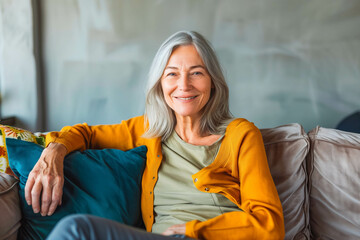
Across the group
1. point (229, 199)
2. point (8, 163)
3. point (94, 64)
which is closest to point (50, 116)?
point (94, 64)

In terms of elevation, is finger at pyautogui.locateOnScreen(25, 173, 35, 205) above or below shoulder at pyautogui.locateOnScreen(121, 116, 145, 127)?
below

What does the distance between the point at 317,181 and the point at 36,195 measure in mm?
1288

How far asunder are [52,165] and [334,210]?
51.3 inches

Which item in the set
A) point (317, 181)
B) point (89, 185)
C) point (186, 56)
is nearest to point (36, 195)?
point (89, 185)

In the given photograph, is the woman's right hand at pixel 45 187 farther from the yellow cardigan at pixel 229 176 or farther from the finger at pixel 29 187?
the yellow cardigan at pixel 229 176

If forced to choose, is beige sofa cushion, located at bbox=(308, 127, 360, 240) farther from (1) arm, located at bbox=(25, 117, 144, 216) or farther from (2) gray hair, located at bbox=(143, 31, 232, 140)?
(1) arm, located at bbox=(25, 117, 144, 216)

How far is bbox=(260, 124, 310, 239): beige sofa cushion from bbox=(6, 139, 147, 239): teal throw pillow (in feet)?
2.26

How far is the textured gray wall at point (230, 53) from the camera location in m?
2.77

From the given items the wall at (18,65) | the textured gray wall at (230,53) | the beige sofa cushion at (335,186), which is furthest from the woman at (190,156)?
the wall at (18,65)

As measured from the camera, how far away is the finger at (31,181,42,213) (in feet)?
4.03

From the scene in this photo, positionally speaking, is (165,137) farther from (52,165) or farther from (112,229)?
(112,229)

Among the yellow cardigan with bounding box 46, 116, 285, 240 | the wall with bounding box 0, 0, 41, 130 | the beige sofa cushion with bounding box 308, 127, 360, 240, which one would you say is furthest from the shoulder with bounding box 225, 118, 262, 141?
the wall with bounding box 0, 0, 41, 130

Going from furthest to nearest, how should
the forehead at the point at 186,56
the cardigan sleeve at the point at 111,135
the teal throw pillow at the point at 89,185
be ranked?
the cardigan sleeve at the point at 111,135 → the forehead at the point at 186,56 → the teal throw pillow at the point at 89,185

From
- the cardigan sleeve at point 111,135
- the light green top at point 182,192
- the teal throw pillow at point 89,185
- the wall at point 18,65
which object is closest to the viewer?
the teal throw pillow at point 89,185
